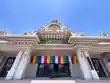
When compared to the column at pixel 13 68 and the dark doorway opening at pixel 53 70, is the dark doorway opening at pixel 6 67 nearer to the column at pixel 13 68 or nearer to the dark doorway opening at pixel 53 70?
the column at pixel 13 68

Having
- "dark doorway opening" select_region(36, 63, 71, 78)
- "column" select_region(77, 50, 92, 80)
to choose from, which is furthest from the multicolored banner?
"column" select_region(77, 50, 92, 80)

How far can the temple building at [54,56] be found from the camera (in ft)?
32.3

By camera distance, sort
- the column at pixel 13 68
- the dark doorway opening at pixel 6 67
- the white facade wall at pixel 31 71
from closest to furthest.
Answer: the column at pixel 13 68
the white facade wall at pixel 31 71
the dark doorway opening at pixel 6 67

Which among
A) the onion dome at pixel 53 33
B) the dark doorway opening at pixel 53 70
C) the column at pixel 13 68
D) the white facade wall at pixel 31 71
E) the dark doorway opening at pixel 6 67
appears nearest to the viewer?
the column at pixel 13 68

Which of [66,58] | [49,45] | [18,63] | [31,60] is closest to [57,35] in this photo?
[49,45]

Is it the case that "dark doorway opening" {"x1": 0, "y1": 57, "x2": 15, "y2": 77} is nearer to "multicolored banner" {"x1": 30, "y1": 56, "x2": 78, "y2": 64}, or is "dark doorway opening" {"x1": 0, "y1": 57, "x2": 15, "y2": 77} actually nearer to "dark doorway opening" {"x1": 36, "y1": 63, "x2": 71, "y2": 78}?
"multicolored banner" {"x1": 30, "y1": 56, "x2": 78, "y2": 64}

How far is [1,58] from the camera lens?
11.1 m

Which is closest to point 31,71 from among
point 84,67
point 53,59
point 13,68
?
point 53,59

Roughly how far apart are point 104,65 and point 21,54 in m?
6.30

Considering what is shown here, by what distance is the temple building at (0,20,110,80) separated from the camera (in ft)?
32.3

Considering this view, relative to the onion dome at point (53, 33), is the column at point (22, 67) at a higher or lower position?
lower

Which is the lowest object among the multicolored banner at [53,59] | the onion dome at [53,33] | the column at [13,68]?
the column at [13,68]

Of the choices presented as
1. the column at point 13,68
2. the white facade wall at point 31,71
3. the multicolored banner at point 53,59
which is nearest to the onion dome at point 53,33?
the multicolored banner at point 53,59

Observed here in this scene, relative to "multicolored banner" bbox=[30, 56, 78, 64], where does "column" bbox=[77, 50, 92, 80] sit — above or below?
below
